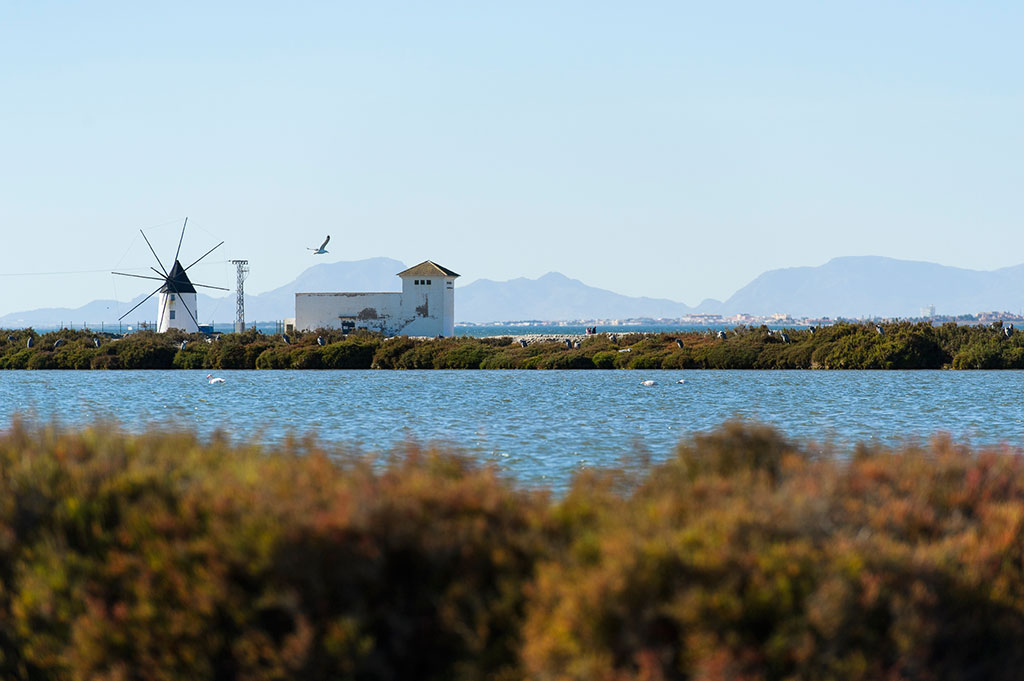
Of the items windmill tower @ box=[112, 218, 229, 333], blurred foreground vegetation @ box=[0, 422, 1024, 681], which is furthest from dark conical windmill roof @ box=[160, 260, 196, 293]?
blurred foreground vegetation @ box=[0, 422, 1024, 681]

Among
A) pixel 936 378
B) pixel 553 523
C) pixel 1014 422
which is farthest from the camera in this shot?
pixel 936 378

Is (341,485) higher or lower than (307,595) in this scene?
higher

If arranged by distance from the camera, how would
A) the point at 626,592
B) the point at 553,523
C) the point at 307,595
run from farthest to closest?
the point at 553,523
the point at 307,595
the point at 626,592

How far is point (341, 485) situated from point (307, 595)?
75 cm

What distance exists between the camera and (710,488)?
21.6ft

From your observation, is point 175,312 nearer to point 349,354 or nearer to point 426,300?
point 426,300

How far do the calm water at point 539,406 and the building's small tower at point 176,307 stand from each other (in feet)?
118

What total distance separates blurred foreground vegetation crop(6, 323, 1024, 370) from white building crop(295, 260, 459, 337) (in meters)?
5.70

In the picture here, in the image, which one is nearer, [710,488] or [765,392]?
[710,488]

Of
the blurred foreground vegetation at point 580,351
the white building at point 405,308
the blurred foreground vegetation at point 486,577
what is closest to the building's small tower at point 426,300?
the white building at point 405,308

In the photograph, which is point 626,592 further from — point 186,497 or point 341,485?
Result: point 186,497

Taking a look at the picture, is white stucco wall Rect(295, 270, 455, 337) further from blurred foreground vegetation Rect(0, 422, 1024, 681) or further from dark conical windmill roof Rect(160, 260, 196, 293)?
blurred foreground vegetation Rect(0, 422, 1024, 681)

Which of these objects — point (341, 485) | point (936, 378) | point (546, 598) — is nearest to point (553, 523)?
point (546, 598)

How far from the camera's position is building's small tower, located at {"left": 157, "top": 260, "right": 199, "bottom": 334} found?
304 ft
